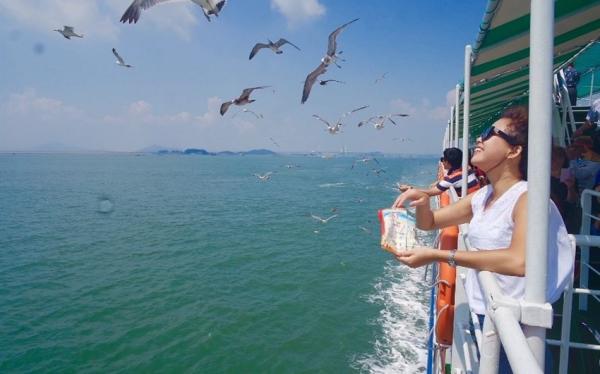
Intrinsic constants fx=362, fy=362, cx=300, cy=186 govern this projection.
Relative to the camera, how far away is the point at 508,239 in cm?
199

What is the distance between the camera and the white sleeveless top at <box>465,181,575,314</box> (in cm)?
178

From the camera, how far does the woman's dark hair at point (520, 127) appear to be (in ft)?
6.61

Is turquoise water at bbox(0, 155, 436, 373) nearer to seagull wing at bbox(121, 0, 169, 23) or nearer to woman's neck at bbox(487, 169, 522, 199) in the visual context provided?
woman's neck at bbox(487, 169, 522, 199)

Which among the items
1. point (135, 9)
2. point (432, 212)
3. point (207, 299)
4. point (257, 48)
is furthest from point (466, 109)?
point (207, 299)

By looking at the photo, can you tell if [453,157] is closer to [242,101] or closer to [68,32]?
[242,101]

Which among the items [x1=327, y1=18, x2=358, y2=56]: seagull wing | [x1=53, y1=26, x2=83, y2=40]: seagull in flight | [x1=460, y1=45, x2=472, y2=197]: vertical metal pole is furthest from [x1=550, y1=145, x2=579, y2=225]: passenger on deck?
[x1=53, y1=26, x2=83, y2=40]: seagull in flight

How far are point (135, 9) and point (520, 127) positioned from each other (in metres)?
6.29

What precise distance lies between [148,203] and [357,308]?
1156 inches

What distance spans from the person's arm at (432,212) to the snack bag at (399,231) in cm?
20

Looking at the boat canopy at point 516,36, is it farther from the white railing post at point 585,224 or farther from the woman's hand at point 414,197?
the woman's hand at point 414,197

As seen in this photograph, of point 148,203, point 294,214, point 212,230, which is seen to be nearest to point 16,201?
point 148,203

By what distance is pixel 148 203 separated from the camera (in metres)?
35.7

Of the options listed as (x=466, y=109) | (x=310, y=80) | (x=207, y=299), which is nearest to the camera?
(x=466, y=109)

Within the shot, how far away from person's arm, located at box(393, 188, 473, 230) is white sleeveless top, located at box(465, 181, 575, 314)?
0.17 m
